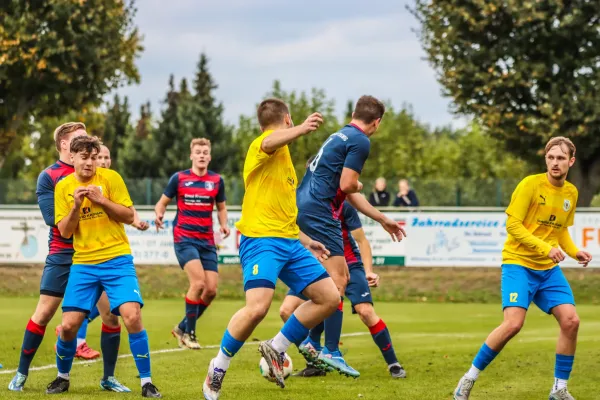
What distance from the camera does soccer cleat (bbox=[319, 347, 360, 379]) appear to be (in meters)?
9.15

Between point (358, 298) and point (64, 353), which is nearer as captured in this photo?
point (64, 353)

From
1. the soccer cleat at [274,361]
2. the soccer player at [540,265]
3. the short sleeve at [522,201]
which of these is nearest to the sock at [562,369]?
the soccer player at [540,265]

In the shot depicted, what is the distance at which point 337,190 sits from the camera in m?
9.61

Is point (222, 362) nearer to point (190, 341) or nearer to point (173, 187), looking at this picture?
point (190, 341)

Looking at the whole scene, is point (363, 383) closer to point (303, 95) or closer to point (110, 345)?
point (110, 345)

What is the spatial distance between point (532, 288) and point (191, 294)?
5.41 meters

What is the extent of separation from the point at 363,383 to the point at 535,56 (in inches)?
828

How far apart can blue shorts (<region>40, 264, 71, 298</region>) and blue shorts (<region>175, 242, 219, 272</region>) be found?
4.27 m

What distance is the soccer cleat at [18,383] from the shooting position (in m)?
8.84

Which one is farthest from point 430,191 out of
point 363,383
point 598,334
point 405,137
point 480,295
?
point 405,137

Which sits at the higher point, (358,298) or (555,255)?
(555,255)

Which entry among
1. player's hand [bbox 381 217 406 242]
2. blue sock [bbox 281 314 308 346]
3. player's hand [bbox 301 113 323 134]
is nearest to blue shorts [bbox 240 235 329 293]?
blue sock [bbox 281 314 308 346]

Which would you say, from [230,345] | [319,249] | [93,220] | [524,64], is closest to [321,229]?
[319,249]

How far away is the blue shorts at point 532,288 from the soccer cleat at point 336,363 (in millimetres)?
1589
